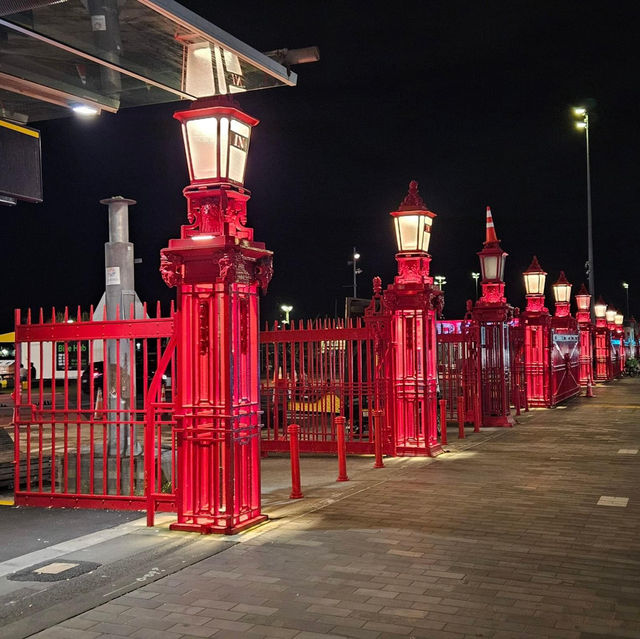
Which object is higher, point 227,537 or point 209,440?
point 209,440

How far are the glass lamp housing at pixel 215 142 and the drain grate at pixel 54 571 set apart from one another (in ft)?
13.1

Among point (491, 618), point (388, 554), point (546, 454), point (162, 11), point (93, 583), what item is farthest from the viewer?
point (546, 454)

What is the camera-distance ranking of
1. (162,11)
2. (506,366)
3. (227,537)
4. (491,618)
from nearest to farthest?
(162,11) < (491,618) < (227,537) < (506,366)

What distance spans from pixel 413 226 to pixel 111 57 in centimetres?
899

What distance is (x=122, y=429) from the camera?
11062mm

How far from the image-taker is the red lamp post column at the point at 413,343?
1398 centimetres

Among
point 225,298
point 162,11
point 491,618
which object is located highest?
point 162,11

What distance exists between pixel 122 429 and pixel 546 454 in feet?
23.7

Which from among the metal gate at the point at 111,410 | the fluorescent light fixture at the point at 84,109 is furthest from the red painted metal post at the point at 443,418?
the fluorescent light fixture at the point at 84,109

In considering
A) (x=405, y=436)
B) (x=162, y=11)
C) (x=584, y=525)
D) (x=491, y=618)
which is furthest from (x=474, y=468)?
(x=162, y=11)

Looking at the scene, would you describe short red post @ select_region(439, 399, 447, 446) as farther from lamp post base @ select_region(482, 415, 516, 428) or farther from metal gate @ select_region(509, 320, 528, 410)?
metal gate @ select_region(509, 320, 528, 410)

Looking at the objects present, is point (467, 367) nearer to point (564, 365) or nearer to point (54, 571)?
point (564, 365)

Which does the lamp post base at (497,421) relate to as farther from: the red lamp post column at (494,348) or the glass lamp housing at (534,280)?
→ the glass lamp housing at (534,280)

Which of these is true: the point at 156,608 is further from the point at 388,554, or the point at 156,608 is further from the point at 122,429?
the point at 122,429
